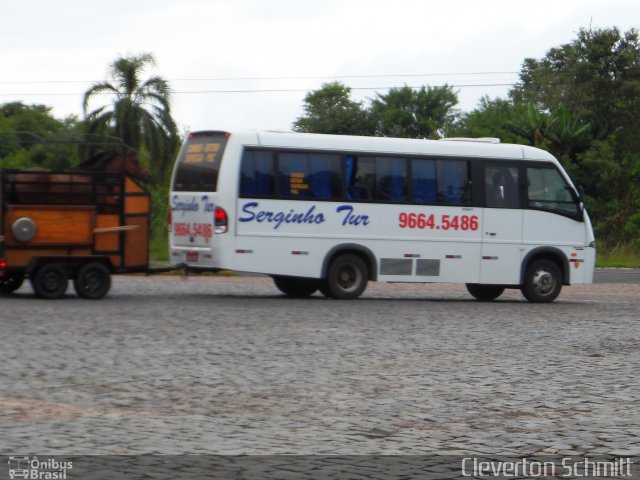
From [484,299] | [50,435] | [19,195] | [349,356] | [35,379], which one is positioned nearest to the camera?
[50,435]

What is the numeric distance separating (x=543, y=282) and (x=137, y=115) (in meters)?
34.8

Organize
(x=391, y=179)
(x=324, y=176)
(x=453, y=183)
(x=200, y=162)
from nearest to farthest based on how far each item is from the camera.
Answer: (x=200, y=162) < (x=324, y=176) < (x=391, y=179) < (x=453, y=183)

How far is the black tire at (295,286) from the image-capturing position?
2372 cm

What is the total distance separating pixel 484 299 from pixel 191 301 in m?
6.35

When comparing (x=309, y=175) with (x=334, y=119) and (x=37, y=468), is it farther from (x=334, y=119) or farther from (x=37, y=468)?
(x=334, y=119)

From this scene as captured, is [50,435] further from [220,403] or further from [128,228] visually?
[128,228]

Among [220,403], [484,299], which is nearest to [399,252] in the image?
[484,299]

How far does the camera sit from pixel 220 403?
9992 millimetres

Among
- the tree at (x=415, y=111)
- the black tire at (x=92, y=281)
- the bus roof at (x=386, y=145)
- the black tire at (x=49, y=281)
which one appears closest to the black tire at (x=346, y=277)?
the bus roof at (x=386, y=145)

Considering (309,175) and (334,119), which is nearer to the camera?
(309,175)

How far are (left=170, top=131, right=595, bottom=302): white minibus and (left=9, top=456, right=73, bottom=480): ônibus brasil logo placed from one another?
14.1 meters

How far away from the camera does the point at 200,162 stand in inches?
872

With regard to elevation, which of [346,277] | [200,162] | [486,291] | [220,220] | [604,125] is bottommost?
[486,291]

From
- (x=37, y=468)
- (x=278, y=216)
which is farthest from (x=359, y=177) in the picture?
(x=37, y=468)
